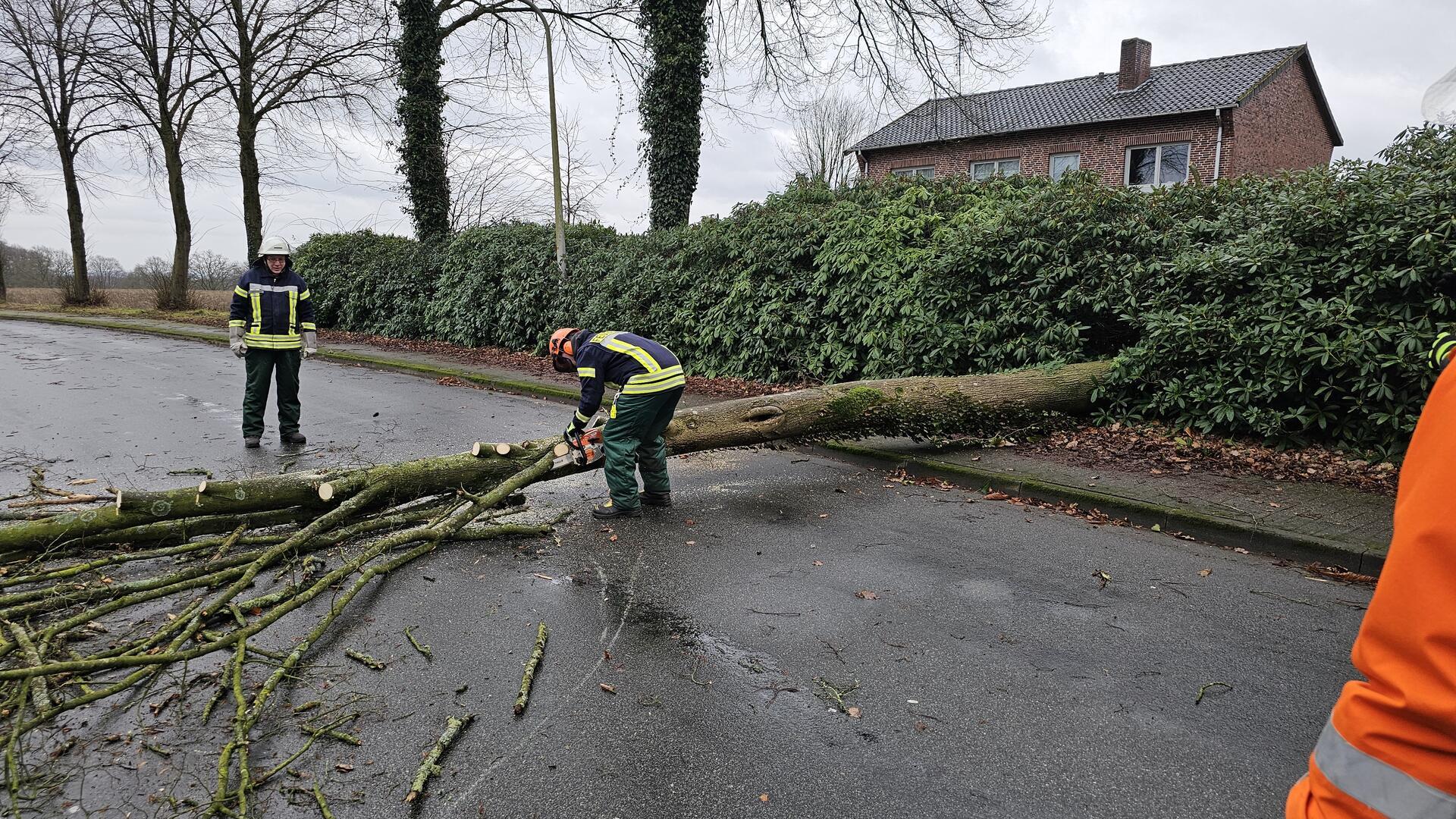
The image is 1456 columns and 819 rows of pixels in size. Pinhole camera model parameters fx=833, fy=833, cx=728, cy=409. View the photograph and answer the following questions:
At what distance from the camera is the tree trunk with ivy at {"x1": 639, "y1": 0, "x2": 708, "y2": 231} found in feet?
49.0

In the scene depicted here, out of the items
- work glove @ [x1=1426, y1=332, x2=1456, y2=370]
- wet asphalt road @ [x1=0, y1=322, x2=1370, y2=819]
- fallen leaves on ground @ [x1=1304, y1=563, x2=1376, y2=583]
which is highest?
work glove @ [x1=1426, y1=332, x2=1456, y2=370]

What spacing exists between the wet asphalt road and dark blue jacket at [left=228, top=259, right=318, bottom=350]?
2403mm

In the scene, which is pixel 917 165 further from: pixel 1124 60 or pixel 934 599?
pixel 934 599

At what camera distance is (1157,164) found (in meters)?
24.4

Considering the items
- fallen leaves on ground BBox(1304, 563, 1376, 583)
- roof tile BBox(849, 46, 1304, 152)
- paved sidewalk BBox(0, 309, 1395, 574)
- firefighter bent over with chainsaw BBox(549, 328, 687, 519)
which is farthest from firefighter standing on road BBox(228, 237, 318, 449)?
roof tile BBox(849, 46, 1304, 152)

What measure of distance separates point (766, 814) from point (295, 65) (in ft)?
76.1

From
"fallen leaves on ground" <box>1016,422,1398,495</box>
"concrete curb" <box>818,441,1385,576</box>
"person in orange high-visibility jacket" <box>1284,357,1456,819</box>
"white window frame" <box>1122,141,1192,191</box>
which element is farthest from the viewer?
"white window frame" <box>1122,141,1192,191</box>

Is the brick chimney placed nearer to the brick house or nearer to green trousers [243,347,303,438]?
the brick house

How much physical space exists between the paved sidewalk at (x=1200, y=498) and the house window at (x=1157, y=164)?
66.7 ft

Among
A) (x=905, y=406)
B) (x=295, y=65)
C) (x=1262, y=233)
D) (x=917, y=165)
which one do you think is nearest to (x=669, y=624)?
(x=905, y=406)

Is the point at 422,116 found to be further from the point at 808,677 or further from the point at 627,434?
the point at 808,677

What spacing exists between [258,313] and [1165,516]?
7.88 meters

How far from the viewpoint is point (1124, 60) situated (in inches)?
1037

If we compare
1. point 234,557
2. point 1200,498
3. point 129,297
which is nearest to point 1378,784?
point 234,557
